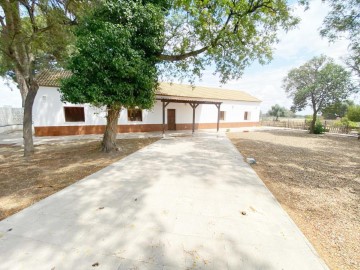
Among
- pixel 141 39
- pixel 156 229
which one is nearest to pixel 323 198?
pixel 156 229

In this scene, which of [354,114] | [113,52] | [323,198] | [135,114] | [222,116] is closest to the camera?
[323,198]

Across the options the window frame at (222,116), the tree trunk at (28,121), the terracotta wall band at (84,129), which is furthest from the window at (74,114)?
the window frame at (222,116)

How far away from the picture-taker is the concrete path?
6.70ft

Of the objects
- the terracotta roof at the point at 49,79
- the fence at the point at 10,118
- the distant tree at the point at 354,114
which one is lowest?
the fence at the point at 10,118

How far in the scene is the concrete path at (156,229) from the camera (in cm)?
204

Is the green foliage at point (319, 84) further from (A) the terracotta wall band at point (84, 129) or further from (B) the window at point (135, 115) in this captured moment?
(B) the window at point (135, 115)

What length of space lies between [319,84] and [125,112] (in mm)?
16659

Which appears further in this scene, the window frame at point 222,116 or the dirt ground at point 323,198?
the window frame at point 222,116

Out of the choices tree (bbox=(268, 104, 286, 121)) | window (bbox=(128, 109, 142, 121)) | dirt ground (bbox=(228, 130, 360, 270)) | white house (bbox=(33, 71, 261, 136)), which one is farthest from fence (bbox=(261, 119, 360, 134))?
tree (bbox=(268, 104, 286, 121))

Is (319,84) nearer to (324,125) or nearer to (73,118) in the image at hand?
(324,125)

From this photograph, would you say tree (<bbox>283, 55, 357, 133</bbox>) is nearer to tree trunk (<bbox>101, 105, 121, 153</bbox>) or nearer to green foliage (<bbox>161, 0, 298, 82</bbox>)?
green foliage (<bbox>161, 0, 298, 82</bbox>)

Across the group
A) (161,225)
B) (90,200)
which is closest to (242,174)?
(161,225)

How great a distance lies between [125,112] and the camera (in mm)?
13328

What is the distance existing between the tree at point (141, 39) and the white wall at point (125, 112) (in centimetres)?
129
